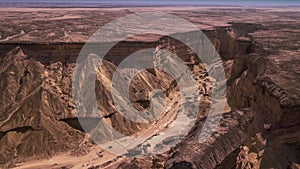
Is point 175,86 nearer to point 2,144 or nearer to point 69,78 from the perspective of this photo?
point 69,78

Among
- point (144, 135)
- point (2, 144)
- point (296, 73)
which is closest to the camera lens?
point (296, 73)

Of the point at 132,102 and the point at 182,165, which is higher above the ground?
the point at 182,165

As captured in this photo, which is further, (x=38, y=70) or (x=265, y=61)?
(x=38, y=70)

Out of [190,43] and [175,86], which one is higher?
[190,43]

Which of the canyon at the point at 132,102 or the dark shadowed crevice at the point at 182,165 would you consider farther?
the canyon at the point at 132,102

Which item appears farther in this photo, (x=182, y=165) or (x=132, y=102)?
(x=132, y=102)

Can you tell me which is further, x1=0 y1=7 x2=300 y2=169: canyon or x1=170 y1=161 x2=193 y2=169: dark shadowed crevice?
x1=0 y1=7 x2=300 y2=169: canyon

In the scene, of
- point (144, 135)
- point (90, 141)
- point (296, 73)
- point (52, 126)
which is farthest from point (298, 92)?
point (52, 126)

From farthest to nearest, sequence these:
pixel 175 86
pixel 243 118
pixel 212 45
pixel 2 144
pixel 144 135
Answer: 1. pixel 212 45
2. pixel 175 86
3. pixel 144 135
4. pixel 2 144
5. pixel 243 118
